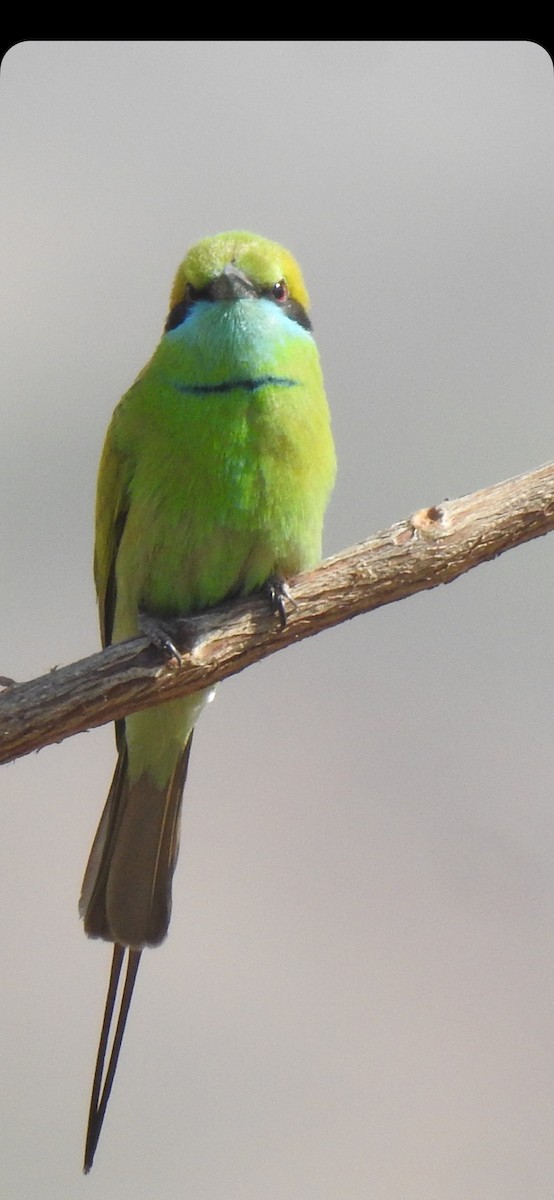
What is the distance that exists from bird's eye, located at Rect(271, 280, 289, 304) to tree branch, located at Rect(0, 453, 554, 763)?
45 centimetres

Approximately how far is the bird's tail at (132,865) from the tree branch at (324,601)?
412 mm

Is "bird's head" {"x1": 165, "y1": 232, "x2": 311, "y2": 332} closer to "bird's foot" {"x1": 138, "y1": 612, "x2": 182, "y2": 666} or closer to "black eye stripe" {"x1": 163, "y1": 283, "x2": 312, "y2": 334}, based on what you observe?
"black eye stripe" {"x1": 163, "y1": 283, "x2": 312, "y2": 334}

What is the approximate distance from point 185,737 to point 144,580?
0.28m

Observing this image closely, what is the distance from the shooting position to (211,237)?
189 centimetres

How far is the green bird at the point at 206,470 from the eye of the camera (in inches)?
70.4

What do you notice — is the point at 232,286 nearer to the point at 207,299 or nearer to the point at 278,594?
the point at 207,299

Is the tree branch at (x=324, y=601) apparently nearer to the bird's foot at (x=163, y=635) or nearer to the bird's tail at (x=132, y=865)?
the bird's foot at (x=163, y=635)

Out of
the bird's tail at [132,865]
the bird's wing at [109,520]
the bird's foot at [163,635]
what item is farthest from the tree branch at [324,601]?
the bird's tail at [132,865]

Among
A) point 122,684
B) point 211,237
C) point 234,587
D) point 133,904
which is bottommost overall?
point 133,904

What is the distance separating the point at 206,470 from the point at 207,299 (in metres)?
0.27

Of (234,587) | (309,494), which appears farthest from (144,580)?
(309,494)

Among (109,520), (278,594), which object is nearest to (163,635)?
(278,594)
